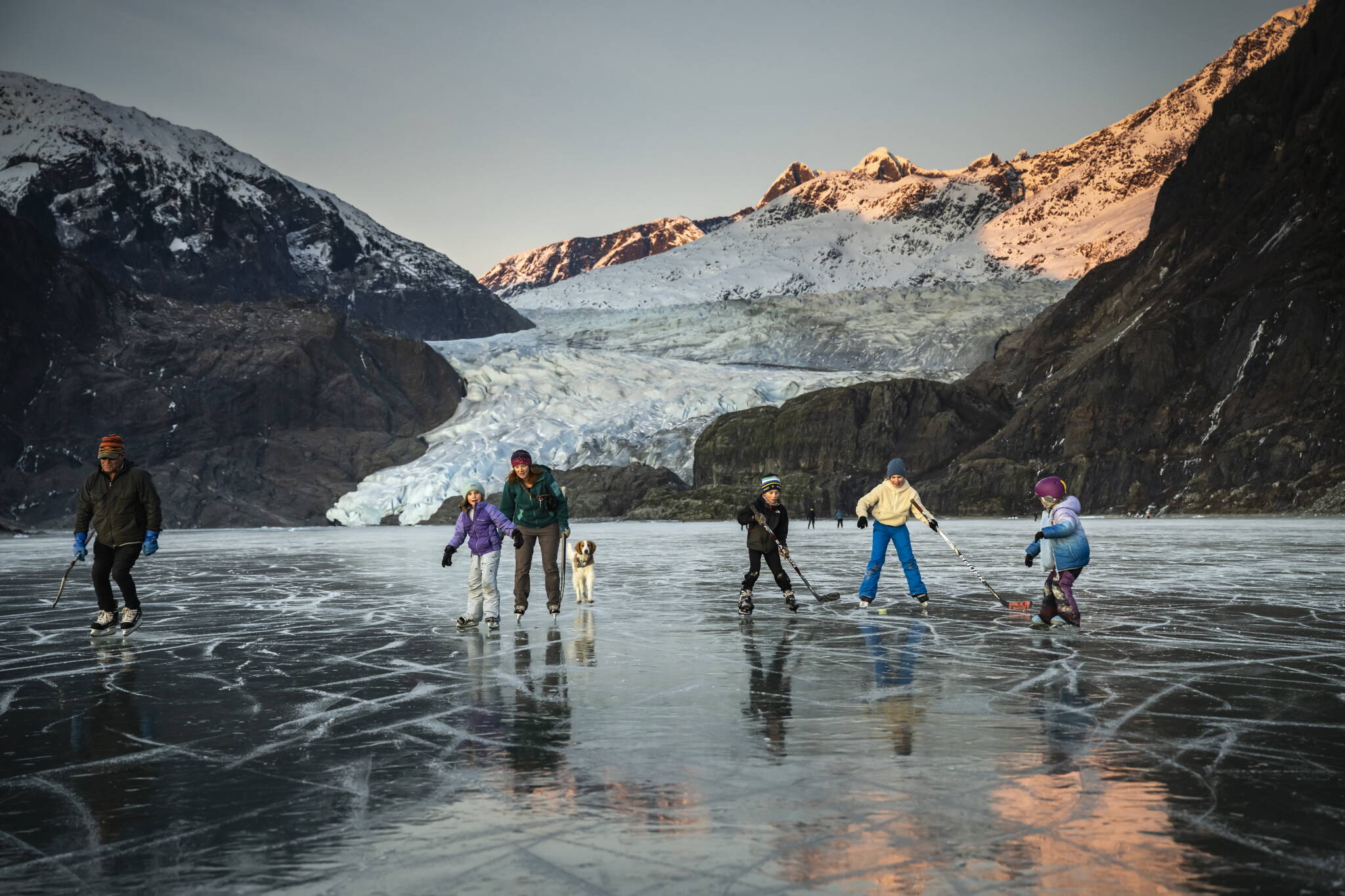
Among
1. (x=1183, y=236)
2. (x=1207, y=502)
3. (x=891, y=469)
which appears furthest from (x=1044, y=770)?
(x=1183, y=236)

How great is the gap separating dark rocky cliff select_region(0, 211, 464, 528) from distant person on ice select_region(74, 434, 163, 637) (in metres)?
87.0

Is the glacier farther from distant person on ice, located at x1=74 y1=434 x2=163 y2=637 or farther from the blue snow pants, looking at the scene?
distant person on ice, located at x1=74 y1=434 x2=163 y2=637

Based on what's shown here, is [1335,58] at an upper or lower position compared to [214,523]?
upper

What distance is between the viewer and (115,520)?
12914mm

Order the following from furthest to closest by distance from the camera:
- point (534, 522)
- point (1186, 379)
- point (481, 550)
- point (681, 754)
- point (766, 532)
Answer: point (1186, 379)
point (766, 532)
point (534, 522)
point (481, 550)
point (681, 754)

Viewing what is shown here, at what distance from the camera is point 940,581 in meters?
20.9

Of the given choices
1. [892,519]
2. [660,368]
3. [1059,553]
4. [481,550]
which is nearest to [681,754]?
[1059,553]

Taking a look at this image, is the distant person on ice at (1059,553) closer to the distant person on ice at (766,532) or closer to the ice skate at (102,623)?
the distant person on ice at (766,532)

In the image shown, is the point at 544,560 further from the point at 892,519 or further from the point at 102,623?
the point at 102,623

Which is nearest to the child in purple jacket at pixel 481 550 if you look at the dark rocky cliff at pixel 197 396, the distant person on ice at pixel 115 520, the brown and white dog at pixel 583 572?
the brown and white dog at pixel 583 572

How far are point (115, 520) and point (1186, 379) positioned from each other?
8020cm

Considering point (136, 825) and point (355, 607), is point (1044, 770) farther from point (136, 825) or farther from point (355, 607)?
point (355, 607)

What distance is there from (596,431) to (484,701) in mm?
94664

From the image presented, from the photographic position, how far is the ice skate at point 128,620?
1337cm
